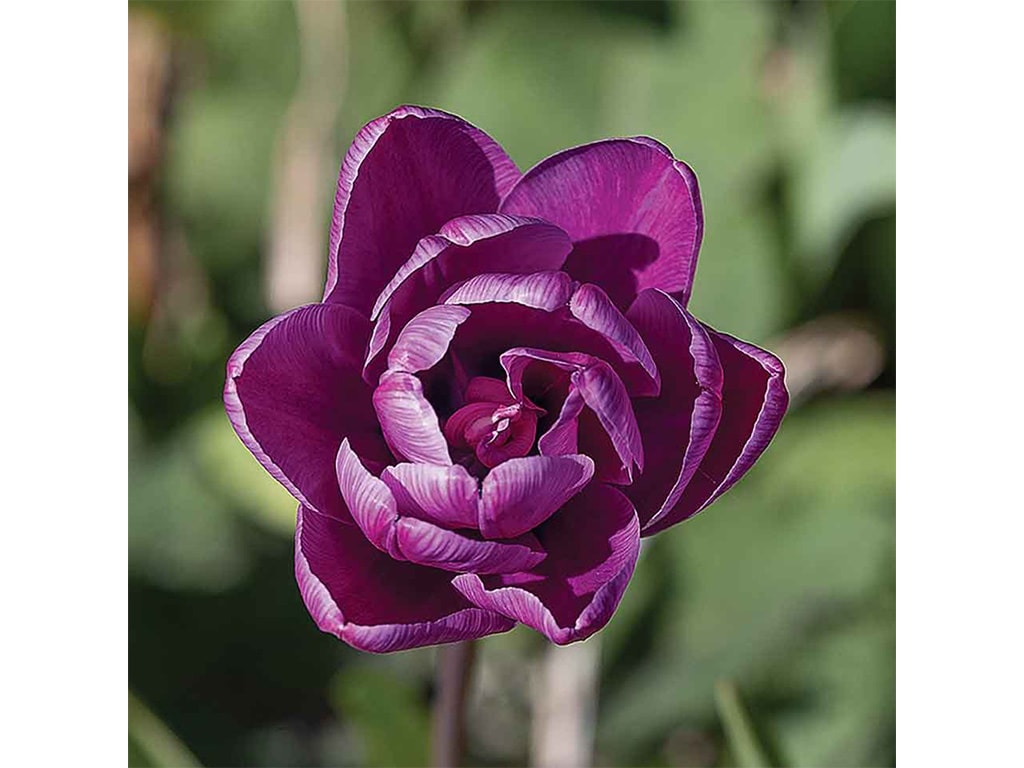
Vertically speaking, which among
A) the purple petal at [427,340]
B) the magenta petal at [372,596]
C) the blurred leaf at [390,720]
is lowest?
the blurred leaf at [390,720]

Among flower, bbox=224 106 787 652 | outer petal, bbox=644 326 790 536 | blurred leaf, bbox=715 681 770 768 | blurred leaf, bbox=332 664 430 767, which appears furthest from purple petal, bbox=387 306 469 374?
blurred leaf, bbox=332 664 430 767

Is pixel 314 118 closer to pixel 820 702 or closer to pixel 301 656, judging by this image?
pixel 301 656

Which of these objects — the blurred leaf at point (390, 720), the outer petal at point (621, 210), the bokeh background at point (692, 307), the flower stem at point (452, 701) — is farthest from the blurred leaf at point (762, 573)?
the outer petal at point (621, 210)

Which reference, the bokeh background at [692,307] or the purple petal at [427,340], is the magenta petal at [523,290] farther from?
the bokeh background at [692,307]

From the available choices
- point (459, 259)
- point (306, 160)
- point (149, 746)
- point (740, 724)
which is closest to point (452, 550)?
point (459, 259)
